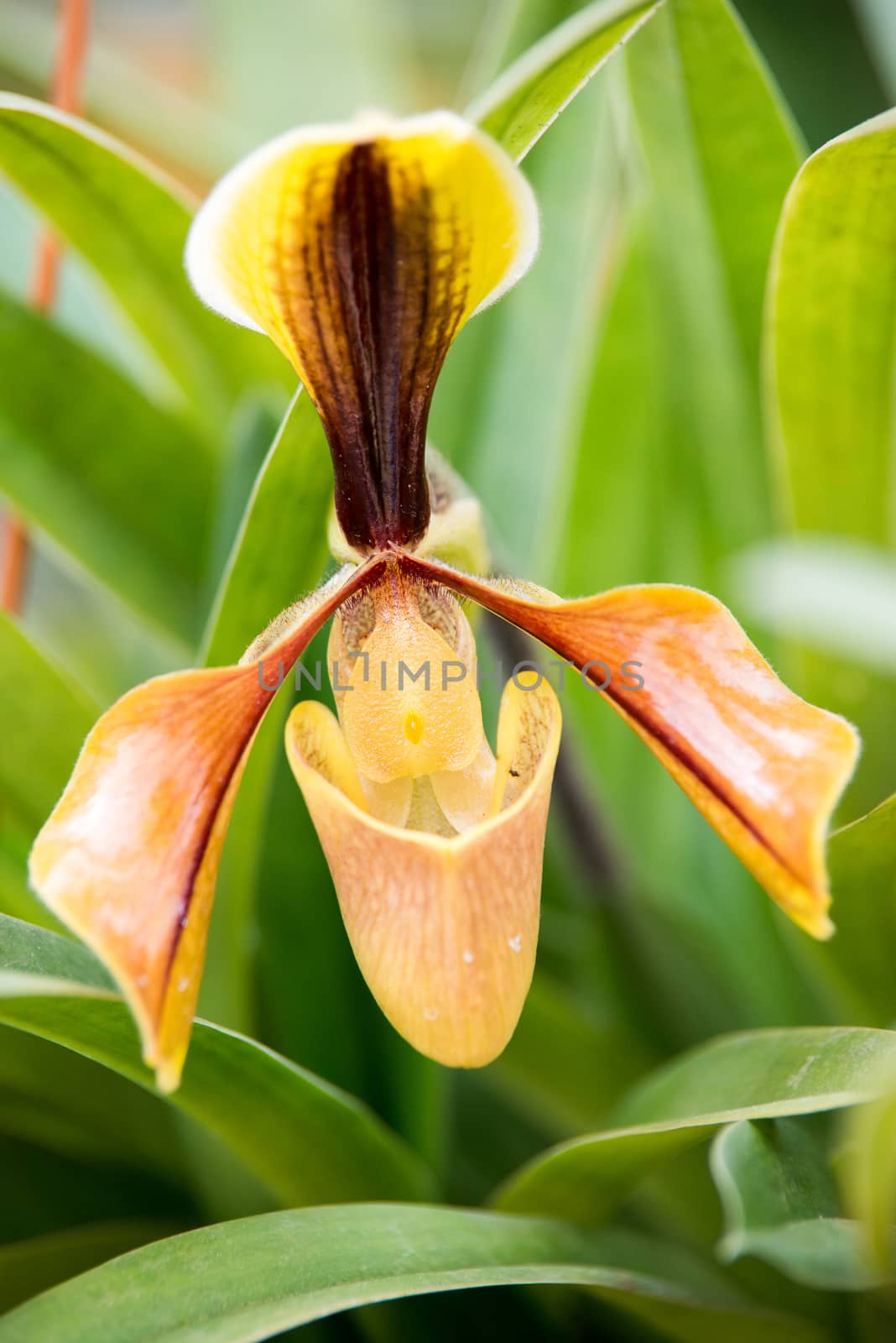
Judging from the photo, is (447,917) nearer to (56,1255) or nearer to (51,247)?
(56,1255)

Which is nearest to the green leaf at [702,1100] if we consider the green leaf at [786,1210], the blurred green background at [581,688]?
the green leaf at [786,1210]

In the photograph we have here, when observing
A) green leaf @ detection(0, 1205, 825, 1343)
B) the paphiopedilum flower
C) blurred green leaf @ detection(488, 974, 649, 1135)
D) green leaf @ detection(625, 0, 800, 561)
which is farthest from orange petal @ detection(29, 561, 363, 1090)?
green leaf @ detection(625, 0, 800, 561)

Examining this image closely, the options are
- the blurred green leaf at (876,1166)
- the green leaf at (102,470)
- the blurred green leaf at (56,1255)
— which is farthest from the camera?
the green leaf at (102,470)

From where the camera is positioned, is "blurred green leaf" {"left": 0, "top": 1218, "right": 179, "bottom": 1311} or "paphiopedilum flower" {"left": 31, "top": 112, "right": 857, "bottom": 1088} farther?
"blurred green leaf" {"left": 0, "top": 1218, "right": 179, "bottom": 1311}

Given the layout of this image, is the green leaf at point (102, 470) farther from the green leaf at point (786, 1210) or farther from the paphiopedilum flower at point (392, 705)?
the green leaf at point (786, 1210)

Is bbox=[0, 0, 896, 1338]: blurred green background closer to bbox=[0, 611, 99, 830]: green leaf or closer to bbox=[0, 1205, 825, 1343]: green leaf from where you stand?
bbox=[0, 611, 99, 830]: green leaf

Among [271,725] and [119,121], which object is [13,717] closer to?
[271,725]

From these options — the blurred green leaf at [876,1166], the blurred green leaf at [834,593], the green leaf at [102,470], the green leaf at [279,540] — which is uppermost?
the green leaf at [102,470]
